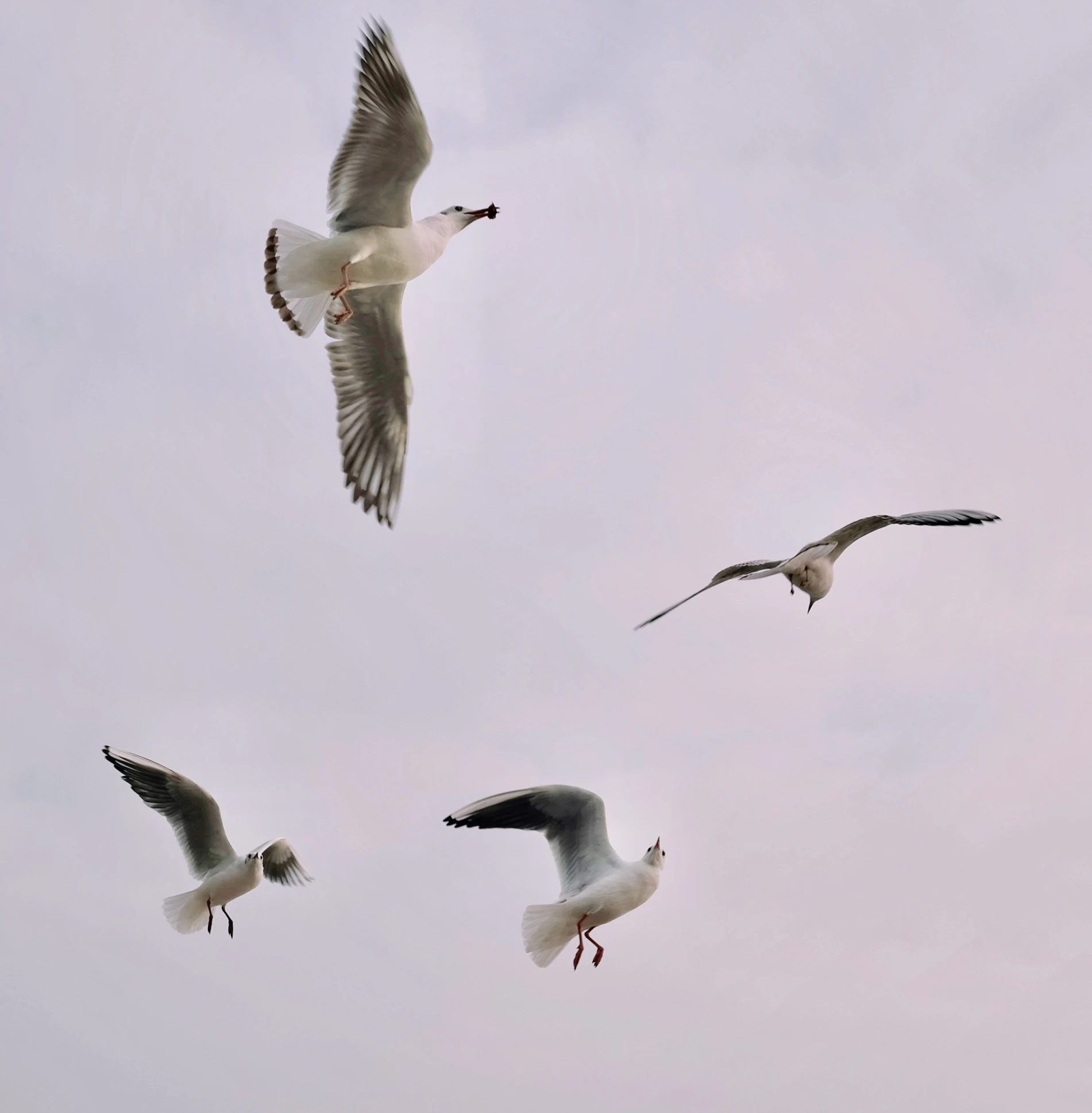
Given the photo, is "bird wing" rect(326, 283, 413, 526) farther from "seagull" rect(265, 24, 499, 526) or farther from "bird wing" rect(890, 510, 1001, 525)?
"bird wing" rect(890, 510, 1001, 525)

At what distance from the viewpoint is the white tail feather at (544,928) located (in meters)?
8.39

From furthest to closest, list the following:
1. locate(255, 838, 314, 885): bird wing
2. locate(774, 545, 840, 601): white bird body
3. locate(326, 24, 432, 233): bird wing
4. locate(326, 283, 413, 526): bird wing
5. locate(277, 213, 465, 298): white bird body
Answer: locate(255, 838, 314, 885): bird wing → locate(326, 283, 413, 526): bird wing → locate(774, 545, 840, 601): white bird body → locate(277, 213, 465, 298): white bird body → locate(326, 24, 432, 233): bird wing

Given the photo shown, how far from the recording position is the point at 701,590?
8.37m

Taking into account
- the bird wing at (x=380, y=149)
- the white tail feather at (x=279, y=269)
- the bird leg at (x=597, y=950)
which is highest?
the bird wing at (x=380, y=149)

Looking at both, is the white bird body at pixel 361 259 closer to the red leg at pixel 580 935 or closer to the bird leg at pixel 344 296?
the bird leg at pixel 344 296

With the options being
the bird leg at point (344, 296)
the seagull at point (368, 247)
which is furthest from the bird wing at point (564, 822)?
the bird leg at point (344, 296)

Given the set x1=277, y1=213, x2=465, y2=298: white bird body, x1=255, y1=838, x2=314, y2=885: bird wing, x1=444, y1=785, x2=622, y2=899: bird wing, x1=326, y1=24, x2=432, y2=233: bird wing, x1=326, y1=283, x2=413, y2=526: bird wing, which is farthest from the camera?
x1=255, y1=838, x2=314, y2=885: bird wing

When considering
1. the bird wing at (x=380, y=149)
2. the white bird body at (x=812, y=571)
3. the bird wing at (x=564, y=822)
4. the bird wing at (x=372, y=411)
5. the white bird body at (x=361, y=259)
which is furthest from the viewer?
the bird wing at (x=372, y=411)

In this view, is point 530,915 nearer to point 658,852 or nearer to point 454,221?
point 658,852

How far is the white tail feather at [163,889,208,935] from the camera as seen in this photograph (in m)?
11.3

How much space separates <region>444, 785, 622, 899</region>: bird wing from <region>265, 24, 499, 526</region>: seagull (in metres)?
2.37

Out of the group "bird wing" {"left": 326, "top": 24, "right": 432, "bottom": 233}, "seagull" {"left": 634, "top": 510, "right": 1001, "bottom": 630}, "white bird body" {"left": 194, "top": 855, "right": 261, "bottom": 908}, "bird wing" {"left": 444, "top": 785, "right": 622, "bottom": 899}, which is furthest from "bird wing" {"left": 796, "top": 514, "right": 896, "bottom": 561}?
"white bird body" {"left": 194, "top": 855, "right": 261, "bottom": 908}

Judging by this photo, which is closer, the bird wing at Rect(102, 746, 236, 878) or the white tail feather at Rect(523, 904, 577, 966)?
the white tail feather at Rect(523, 904, 577, 966)

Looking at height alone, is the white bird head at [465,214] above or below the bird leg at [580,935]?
above
